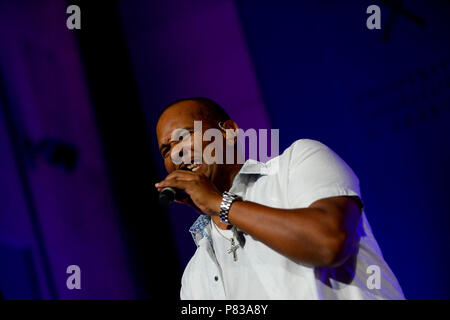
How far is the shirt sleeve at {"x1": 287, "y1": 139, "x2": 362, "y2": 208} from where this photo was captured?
131cm

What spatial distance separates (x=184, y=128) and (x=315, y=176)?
0.66 m

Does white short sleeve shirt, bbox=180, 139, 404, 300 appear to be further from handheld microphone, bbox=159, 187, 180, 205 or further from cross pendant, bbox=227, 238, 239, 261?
handheld microphone, bbox=159, 187, 180, 205

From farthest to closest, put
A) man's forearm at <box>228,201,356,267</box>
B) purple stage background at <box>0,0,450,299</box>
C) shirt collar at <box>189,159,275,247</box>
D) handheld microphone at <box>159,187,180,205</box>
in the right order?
purple stage background at <box>0,0,450,299</box> < shirt collar at <box>189,159,275,247</box> < handheld microphone at <box>159,187,180,205</box> < man's forearm at <box>228,201,356,267</box>

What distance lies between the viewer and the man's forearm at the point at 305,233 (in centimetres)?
118

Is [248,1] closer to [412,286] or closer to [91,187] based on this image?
[91,187]

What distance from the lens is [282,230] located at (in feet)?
3.96

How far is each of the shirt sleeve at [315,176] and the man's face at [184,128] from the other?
37cm

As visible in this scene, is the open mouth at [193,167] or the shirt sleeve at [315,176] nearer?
the shirt sleeve at [315,176]

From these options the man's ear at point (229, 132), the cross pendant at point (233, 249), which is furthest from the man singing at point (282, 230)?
the man's ear at point (229, 132)

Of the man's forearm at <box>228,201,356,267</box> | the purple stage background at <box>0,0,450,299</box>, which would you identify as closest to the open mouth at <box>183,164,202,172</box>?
the man's forearm at <box>228,201,356,267</box>

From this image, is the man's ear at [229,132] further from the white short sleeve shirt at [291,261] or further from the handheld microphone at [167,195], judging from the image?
the handheld microphone at [167,195]

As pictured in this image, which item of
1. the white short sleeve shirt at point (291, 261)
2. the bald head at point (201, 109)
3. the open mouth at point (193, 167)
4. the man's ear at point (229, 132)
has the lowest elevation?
the white short sleeve shirt at point (291, 261)

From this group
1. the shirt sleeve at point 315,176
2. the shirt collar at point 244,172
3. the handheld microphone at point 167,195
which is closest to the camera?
the shirt sleeve at point 315,176

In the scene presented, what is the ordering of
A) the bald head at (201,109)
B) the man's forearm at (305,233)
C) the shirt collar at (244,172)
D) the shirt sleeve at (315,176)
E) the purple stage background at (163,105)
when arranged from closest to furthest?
the man's forearm at (305,233) < the shirt sleeve at (315,176) < the shirt collar at (244,172) < the bald head at (201,109) < the purple stage background at (163,105)
